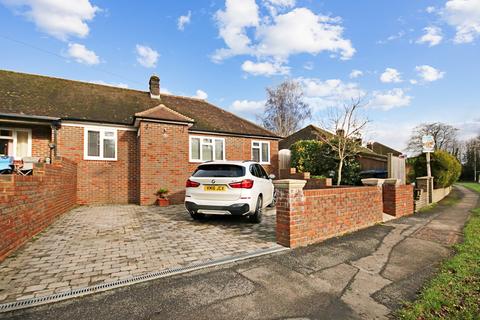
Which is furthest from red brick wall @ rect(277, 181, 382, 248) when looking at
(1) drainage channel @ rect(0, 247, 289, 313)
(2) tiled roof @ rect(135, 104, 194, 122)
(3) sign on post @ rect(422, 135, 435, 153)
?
(3) sign on post @ rect(422, 135, 435, 153)

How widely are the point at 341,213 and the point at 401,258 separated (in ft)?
5.08

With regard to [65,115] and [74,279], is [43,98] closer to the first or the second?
[65,115]

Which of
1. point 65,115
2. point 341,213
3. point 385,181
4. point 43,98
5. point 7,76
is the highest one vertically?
point 7,76

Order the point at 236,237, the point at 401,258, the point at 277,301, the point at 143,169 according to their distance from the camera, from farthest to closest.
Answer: the point at 143,169 < the point at 236,237 < the point at 401,258 < the point at 277,301

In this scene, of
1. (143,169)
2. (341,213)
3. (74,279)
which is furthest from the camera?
(143,169)

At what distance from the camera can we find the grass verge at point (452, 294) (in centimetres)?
251

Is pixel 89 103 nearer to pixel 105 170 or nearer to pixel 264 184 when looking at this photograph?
pixel 105 170

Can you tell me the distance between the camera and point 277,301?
8.96 feet

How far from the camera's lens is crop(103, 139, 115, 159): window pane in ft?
35.5

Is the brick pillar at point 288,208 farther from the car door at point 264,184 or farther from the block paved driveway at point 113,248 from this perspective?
the car door at point 264,184

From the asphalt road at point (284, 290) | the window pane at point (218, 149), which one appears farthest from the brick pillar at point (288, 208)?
the window pane at point (218, 149)

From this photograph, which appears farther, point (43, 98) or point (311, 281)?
point (43, 98)

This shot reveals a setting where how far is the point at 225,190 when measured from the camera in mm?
5930

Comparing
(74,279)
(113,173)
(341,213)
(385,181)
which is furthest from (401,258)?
(113,173)
